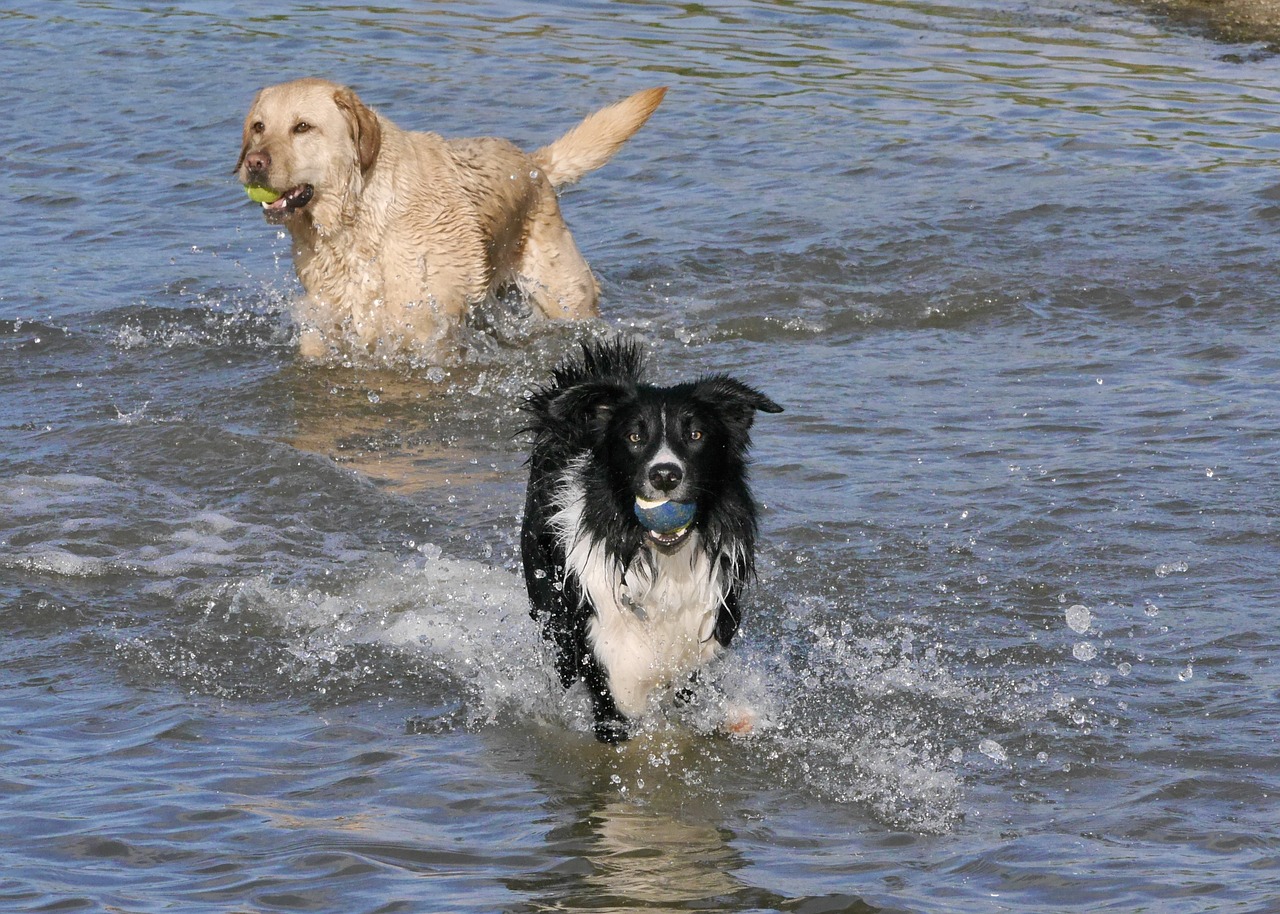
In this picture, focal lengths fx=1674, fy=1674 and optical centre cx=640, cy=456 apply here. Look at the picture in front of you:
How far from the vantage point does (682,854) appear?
443 centimetres

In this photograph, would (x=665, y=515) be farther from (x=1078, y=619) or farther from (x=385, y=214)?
(x=385, y=214)

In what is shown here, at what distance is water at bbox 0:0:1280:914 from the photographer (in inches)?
172

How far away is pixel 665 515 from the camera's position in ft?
15.4

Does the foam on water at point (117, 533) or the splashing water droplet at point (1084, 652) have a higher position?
the splashing water droplet at point (1084, 652)

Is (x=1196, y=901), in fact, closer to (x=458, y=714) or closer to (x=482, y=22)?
(x=458, y=714)

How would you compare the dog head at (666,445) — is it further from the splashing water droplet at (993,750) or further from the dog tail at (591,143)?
the dog tail at (591,143)

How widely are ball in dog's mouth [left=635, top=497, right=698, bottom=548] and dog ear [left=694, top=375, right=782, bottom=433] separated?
0.28 metres

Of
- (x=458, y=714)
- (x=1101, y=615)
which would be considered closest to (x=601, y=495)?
(x=458, y=714)

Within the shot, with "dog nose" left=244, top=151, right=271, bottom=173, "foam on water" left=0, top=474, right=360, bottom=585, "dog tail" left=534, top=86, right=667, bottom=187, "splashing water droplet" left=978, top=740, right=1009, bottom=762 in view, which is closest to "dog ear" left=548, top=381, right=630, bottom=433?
"splashing water droplet" left=978, top=740, right=1009, bottom=762

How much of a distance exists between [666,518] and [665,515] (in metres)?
0.01

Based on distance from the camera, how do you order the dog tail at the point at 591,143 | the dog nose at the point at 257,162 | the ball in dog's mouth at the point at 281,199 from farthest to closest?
the dog tail at the point at 591,143, the ball in dog's mouth at the point at 281,199, the dog nose at the point at 257,162

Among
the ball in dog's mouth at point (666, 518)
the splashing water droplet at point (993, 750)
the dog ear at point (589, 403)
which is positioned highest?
the dog ear at point (589, 403)

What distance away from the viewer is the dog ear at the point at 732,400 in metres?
4.79

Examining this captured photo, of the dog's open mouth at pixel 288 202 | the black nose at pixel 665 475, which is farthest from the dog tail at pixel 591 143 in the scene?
the black nose at pixel 665 475
